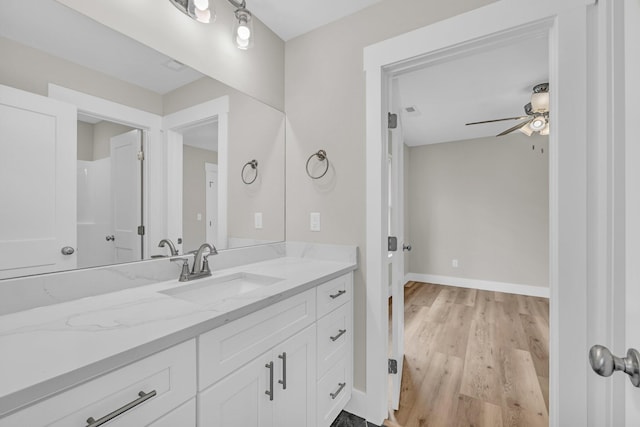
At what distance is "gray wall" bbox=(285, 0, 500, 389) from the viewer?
159cm

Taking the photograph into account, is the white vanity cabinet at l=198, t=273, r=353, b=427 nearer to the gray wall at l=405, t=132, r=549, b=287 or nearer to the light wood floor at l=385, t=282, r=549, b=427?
the light wood floor at l=385, t=282, r=549, b=427

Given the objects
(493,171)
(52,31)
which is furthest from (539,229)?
(52,31)

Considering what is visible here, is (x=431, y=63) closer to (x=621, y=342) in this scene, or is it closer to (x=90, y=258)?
(x=621, y=342)

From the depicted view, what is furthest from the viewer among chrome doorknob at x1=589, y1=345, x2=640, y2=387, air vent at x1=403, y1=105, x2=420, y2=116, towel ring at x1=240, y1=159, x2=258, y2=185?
air vent at x1=403, y1=105, x2=420, y2=116

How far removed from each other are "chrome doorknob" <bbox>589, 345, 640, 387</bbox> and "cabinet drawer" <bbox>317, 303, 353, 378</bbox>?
987 mm

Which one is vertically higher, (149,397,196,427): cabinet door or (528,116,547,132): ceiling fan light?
(528,116,547,132): ceiling fan light

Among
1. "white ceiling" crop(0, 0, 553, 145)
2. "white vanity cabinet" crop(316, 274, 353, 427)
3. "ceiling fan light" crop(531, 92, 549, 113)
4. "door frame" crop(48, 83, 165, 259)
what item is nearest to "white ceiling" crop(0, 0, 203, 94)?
"white ceiling" crop(0, 0, 553, 145)

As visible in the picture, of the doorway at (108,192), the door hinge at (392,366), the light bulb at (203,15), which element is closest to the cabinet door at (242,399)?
the doorway at (108,192)

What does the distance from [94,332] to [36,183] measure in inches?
23.6

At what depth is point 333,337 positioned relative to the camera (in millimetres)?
1437

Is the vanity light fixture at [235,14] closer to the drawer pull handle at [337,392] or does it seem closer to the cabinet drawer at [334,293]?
the cabinet drawer at [334,293]

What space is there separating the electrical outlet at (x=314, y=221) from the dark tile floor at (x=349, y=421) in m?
1.09

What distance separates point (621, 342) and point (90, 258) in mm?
1677

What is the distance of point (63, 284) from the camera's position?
0.98 metres
